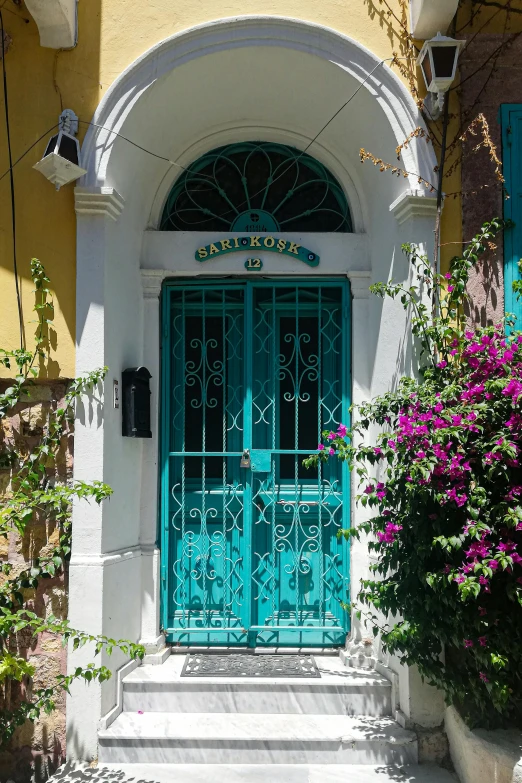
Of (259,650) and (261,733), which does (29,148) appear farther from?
(261,733)

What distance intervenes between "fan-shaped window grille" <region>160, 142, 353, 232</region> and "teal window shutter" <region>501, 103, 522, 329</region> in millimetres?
1209

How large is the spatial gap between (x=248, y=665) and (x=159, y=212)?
322 cm

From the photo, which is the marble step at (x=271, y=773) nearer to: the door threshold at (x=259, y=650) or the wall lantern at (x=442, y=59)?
the door threshold at (x=259, y=650)

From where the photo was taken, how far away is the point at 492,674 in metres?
3.51

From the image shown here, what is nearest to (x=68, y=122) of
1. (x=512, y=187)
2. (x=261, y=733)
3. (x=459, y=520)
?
(x=512, y=187)

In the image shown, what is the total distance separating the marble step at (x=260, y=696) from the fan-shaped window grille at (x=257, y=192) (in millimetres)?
3104

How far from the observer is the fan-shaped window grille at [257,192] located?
526 centimetres

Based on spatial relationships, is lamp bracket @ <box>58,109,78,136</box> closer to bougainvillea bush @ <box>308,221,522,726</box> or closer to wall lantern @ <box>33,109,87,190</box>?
wall lantern @ <box>33,109,87,190</box>

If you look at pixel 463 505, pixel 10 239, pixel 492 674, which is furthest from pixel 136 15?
pixel 492 674

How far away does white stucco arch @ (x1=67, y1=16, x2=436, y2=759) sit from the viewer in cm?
433

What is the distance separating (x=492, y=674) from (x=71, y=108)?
4041 millimetres

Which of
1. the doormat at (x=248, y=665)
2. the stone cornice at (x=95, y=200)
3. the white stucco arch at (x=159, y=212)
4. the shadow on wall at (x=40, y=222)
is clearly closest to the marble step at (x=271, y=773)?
the white stucco arch at (x=159, y=212)

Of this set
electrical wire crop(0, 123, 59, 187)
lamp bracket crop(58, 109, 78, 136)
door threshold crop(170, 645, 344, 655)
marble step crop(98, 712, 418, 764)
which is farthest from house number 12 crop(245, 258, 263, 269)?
marble step crop(98, 712, 418, 764)

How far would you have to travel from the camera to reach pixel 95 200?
4.39 metres
